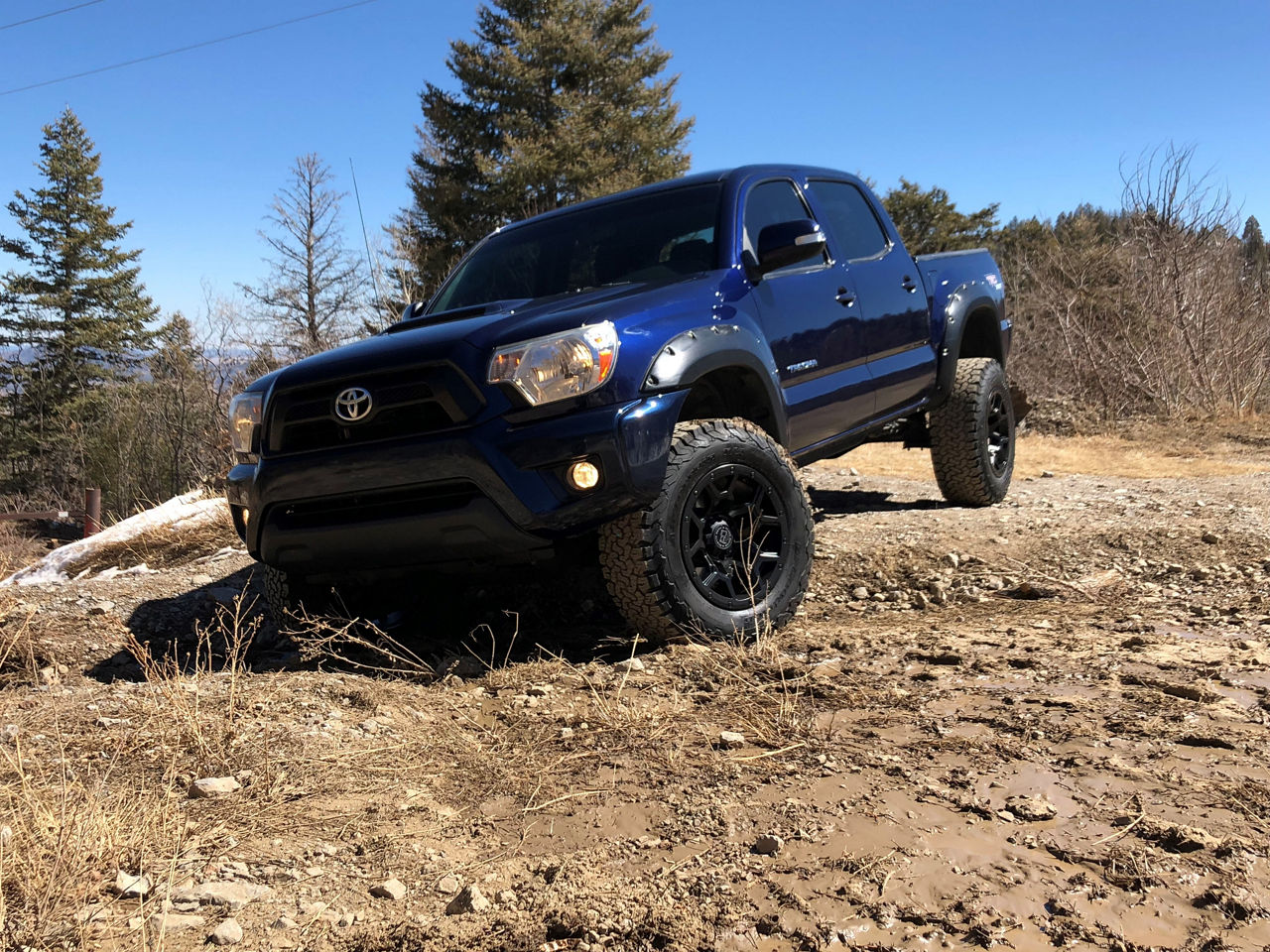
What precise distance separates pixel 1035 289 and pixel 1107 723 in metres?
22.8

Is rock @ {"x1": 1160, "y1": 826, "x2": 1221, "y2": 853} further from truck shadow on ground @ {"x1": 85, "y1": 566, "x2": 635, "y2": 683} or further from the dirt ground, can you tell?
truck shadow on ground @ {"x1": 85, "y1": 566, "x2": 635, "y2": 683}

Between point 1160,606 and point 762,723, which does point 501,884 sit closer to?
point 762,723

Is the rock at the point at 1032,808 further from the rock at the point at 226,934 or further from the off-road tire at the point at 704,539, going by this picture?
the rock at the point at 226,934

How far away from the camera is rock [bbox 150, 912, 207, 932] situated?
189cm

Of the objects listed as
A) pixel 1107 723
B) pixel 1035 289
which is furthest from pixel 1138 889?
pixel 1035 289

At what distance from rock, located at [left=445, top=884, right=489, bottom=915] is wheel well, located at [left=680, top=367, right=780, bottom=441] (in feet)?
7.55

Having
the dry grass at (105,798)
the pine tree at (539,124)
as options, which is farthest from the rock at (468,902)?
the pine tree at (539,124)

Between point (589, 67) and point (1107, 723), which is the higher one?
point (589, 67)

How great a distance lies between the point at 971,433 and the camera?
6109mm

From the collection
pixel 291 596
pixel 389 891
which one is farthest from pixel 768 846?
pixel 291 596

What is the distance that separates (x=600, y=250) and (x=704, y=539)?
162cm

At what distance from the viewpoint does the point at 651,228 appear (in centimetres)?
A: 456

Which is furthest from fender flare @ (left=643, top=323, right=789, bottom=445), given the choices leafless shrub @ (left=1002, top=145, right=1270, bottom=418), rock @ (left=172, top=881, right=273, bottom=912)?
leafless shrub @ (left=1002, top=145, right=1270, bottom=418)

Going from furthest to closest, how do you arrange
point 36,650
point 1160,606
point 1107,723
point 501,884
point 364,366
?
point 36,650, point 1160,606, point 364,366, point 1107,723, point 501,884
